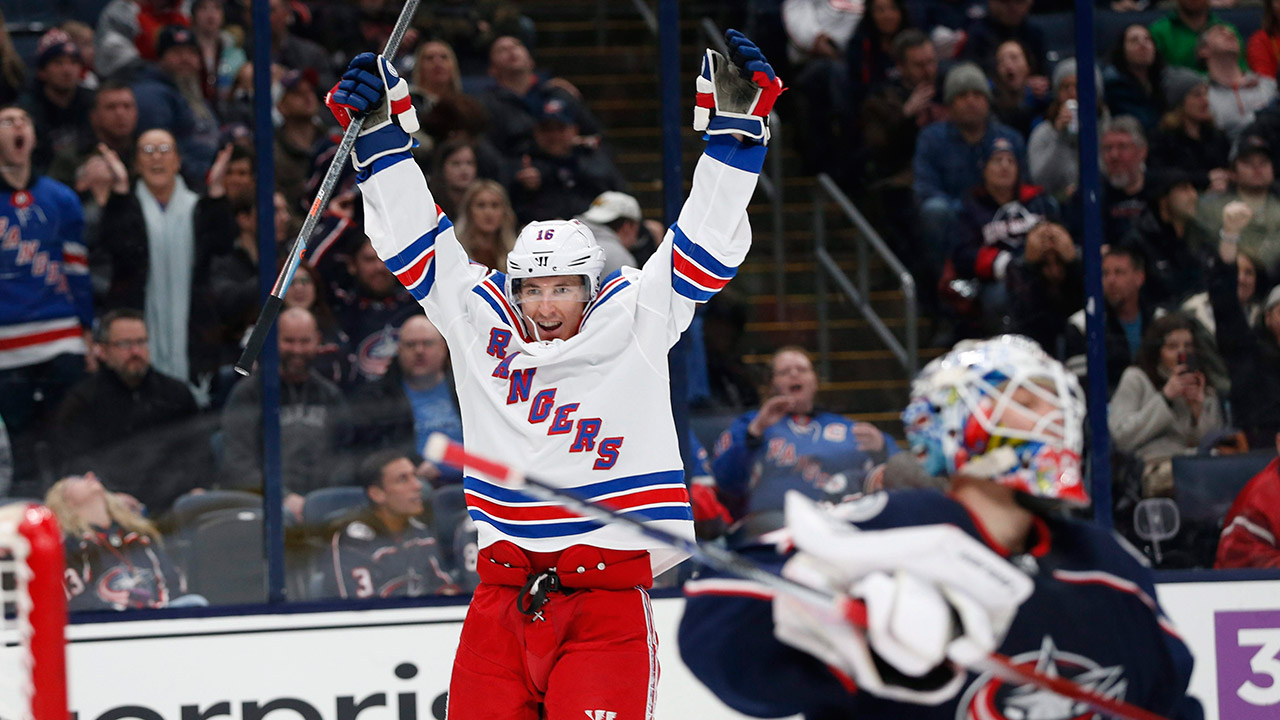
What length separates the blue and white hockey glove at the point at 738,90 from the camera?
11.2 feet

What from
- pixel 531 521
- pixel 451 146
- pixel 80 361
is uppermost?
pixel 451 146

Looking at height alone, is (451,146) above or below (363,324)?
above

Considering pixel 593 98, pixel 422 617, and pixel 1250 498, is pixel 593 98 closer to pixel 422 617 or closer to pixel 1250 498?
pixel 422 617

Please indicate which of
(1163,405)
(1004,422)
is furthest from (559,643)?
(1163,405)

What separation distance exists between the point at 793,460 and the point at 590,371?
4.25 feet

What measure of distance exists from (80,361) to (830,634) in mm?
3105

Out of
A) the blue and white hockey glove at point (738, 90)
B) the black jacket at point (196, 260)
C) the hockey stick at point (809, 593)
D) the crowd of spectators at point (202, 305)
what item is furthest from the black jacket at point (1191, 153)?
the hockey stick at point (809, 593)

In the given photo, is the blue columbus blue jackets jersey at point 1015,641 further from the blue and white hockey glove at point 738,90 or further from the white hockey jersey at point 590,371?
the blue and white hockey glove at point 738,90

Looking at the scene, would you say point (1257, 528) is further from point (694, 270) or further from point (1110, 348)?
point (694, 270)

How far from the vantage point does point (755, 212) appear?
4.82m

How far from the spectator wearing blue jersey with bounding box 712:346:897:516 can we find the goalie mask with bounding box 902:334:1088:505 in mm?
2438

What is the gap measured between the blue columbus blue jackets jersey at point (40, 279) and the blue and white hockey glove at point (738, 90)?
195 cm

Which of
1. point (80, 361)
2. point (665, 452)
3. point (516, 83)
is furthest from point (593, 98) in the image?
point (665, 452)

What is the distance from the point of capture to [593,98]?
17.2ft
